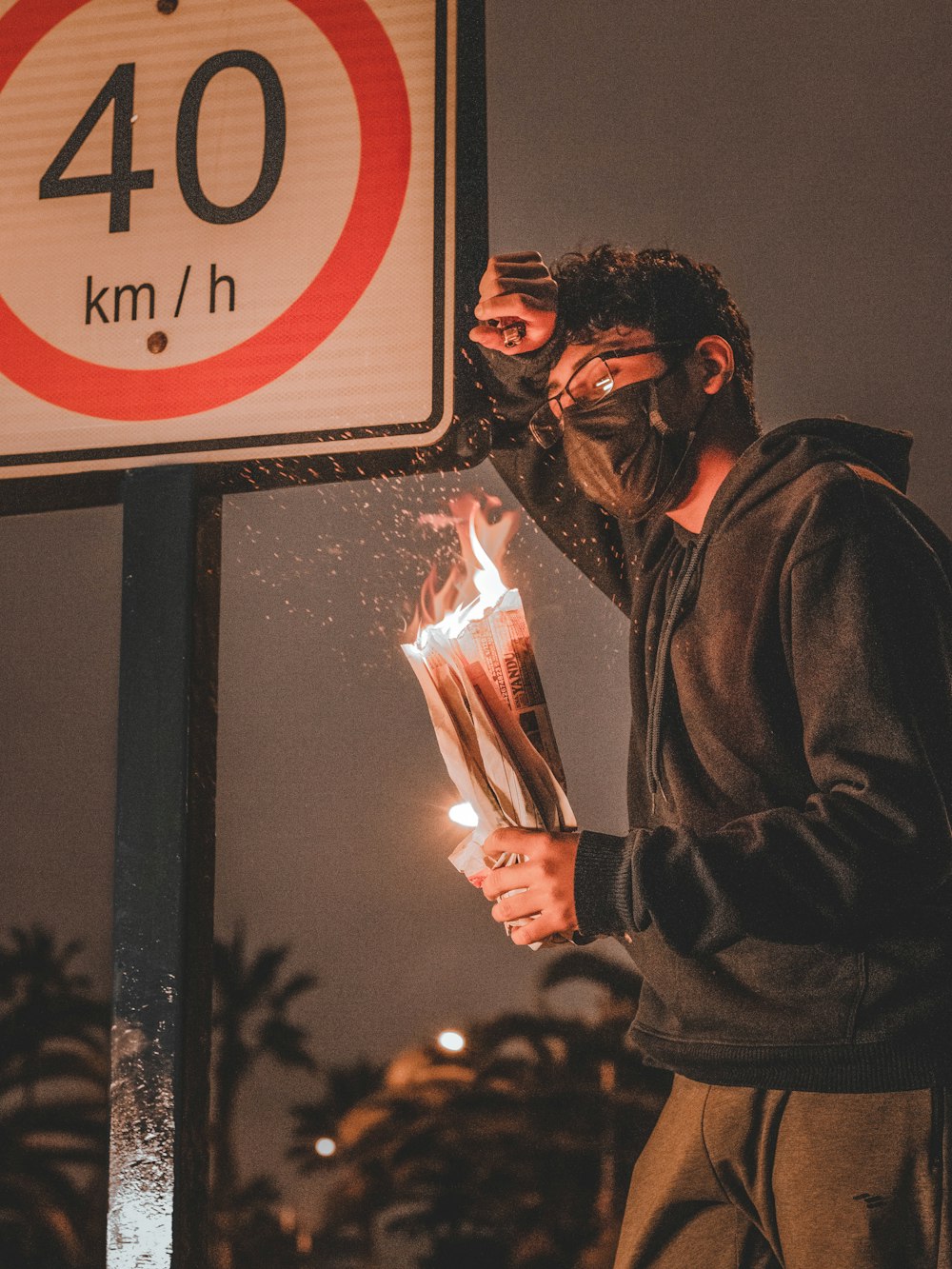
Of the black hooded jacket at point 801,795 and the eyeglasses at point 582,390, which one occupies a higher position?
the eyeglasses at point 582,390

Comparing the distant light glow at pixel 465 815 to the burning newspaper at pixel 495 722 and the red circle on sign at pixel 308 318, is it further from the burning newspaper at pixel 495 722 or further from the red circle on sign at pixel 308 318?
the red circle on sign at pixel 308 318

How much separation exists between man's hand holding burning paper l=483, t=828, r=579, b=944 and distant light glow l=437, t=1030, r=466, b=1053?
1.47ft

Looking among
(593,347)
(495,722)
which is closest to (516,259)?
(593,347)

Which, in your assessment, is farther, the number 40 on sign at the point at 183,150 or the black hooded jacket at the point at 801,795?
the number 40 on sign at the point at 183,150

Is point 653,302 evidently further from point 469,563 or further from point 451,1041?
point 451,1041

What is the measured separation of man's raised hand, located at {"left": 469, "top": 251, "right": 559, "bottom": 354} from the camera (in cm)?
128

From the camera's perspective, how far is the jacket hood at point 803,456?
1.11m

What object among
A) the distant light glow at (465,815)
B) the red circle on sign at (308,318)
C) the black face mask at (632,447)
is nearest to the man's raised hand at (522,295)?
the black face mask at (632,447)

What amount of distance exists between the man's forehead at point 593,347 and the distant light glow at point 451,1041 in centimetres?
83

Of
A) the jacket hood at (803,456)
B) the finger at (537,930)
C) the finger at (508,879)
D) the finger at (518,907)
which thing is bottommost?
the finger at (537,930)

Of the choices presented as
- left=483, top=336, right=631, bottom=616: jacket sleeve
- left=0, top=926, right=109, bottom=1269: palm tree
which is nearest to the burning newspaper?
left=483, top=336, right=631, bottom=616: jacket sleeve

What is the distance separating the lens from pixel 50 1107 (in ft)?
5.07

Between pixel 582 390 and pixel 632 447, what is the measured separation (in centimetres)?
9

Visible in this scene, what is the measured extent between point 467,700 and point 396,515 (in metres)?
0.61
